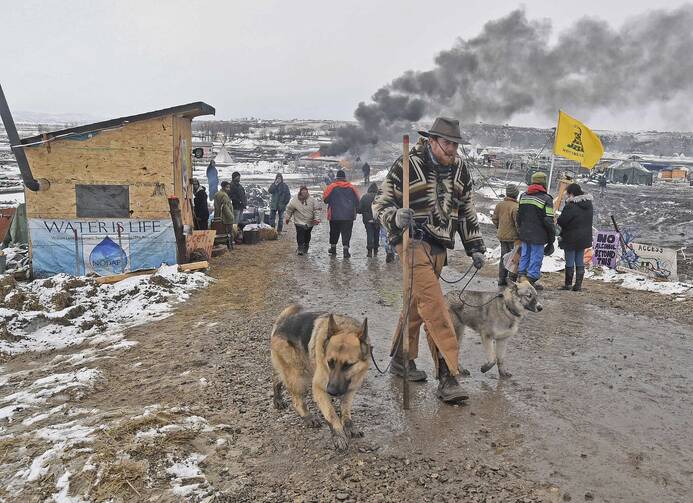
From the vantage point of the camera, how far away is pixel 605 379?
496 centimetres

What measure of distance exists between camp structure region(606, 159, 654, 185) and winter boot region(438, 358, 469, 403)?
52.1 meters

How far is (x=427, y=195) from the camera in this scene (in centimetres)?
456

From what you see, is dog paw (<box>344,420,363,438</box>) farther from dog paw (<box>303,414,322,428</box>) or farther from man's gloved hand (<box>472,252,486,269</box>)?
man's gloved hand (<box>472,252,486,269</box>)

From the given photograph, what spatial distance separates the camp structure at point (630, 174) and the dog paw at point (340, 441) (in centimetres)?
5330

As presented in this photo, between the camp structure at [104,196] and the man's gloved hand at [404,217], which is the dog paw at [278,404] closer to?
the man's gloved hand at [404,217]

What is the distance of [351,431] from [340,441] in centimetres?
20

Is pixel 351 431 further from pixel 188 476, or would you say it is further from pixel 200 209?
pixel 200 209

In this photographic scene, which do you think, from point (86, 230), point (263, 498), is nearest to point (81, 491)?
point (263, 498)

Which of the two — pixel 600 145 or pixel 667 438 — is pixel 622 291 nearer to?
pixel 600 145

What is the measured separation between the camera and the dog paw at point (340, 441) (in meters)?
3.55

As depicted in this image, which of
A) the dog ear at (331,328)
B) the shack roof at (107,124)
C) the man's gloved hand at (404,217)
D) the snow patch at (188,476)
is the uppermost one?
the shack roof at (107,124)

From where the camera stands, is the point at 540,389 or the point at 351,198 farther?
the point at 351,198

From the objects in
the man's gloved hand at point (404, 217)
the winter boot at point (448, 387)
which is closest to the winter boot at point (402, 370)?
the winter boot at point (448, 387)

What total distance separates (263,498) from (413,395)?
179cm
